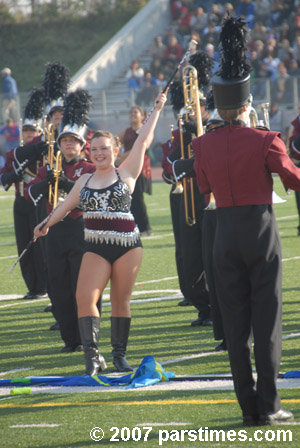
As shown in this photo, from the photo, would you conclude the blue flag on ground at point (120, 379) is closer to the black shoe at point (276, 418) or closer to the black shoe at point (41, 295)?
the black shoe at point (276, 418)

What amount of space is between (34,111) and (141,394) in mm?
4992

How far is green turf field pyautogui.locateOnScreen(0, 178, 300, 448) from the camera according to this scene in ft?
17.1

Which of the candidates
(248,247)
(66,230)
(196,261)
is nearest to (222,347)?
(196,261)

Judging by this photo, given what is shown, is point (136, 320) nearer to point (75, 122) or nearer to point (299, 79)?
point (75, 122)

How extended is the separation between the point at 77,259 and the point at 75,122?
115cm

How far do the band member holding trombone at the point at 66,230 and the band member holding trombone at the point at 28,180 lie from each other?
1509mm

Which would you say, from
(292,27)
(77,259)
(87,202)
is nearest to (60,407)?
(87,202)

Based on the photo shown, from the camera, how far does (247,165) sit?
5254mm

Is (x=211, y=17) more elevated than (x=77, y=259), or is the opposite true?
(x=77, y=259)

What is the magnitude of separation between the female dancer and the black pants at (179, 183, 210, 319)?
64.0 inches

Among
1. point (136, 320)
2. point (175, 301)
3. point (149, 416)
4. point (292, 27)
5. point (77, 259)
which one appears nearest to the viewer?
point (149, 416)

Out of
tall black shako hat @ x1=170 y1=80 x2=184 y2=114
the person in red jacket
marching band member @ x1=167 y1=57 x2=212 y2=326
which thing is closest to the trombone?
marching band member @ x1=167 y1=57 x2=212 y2=326

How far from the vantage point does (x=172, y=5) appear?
35219mm

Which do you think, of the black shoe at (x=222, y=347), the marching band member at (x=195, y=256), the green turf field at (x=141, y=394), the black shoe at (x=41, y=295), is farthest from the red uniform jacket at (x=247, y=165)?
the black shoe at (x=41, y=295)
